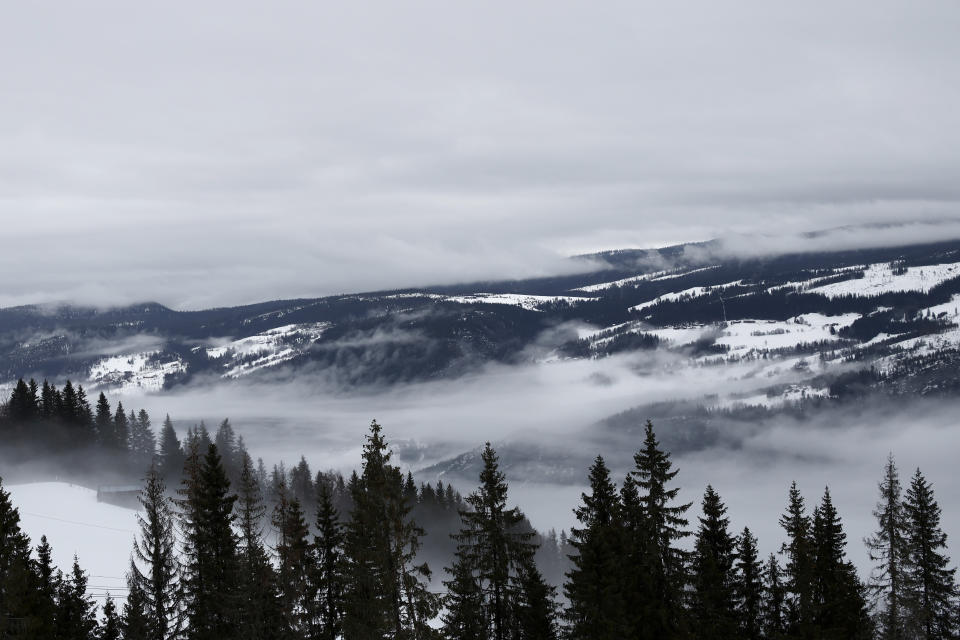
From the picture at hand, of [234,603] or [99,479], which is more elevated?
[234,603]

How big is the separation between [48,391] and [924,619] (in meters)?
112

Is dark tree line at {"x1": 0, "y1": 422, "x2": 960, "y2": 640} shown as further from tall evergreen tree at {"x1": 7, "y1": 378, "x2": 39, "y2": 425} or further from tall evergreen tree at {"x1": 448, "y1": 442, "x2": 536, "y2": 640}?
tall evergreen tree at {"x1": 7, "y1": 378, "x2": 39, "y2": 425}

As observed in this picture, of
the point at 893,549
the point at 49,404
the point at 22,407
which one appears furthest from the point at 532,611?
the point at 22,407

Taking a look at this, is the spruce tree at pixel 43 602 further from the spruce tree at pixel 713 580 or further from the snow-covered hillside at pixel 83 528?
the spruce tree at pixel 713 580

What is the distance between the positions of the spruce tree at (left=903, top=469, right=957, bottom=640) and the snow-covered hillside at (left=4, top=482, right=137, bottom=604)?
2088 inches

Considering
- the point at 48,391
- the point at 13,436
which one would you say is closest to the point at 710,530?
the point at 13,436

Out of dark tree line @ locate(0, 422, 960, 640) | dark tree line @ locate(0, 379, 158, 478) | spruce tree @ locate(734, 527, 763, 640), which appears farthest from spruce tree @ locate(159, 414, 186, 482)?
spruce tree @ locate(734, 527, 763, 640)

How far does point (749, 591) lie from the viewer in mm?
39688

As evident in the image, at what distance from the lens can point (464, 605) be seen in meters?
39.1

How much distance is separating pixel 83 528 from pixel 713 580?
61.8 meters

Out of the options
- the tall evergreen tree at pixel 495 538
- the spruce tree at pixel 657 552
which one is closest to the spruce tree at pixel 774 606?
the spruce tree at pixel 657 552

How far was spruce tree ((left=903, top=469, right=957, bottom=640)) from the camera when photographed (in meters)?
47.3

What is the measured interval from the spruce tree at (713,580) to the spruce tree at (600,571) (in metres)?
3.93

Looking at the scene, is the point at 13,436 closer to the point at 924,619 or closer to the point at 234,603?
the point at 234,603
